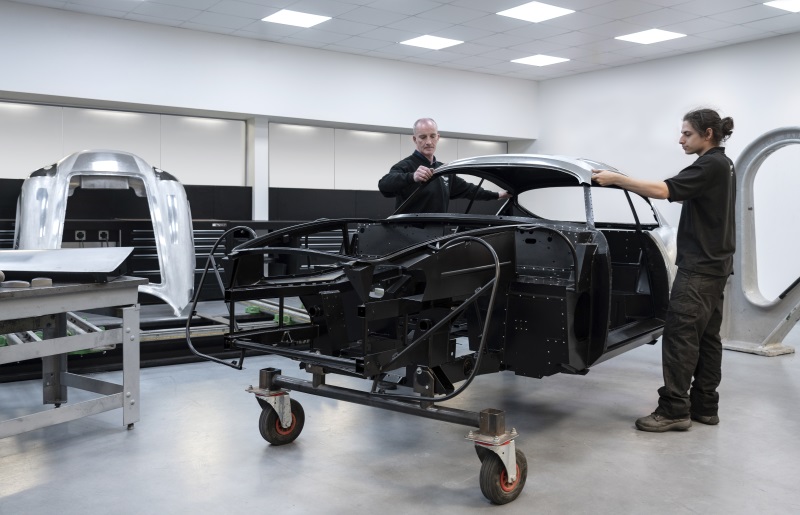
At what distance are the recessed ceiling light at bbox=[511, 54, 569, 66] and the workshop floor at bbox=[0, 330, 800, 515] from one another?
8.19 metres

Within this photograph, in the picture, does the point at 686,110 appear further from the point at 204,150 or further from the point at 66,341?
the point at 66,341

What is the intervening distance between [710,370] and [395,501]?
7.21ft

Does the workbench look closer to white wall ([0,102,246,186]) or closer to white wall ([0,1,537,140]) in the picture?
white wall ([0,1,537,140])

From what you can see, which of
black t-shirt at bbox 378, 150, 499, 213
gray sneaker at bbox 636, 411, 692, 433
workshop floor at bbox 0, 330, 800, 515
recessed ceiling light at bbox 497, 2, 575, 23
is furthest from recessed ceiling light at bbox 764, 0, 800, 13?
gray sneaker at bbox 636, 411, 692, 433

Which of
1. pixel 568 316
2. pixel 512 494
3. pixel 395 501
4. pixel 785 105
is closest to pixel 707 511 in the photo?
pixel 512 494

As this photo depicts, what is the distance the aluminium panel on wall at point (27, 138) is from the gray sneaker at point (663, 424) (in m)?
8.61

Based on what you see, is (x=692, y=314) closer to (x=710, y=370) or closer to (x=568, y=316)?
(x=710, y=370)

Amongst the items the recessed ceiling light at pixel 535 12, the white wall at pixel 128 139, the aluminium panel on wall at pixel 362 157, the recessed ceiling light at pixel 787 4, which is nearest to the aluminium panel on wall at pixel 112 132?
the white wall at pixel 128 139

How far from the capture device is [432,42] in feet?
36.2

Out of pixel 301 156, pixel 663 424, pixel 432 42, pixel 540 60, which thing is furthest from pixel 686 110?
pixel 663 424

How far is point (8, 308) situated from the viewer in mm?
3324

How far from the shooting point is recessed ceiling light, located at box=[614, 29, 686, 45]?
10.4 metres

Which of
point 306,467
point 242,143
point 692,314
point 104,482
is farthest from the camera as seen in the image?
point 242,143

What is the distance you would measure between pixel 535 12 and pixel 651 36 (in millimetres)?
2283
